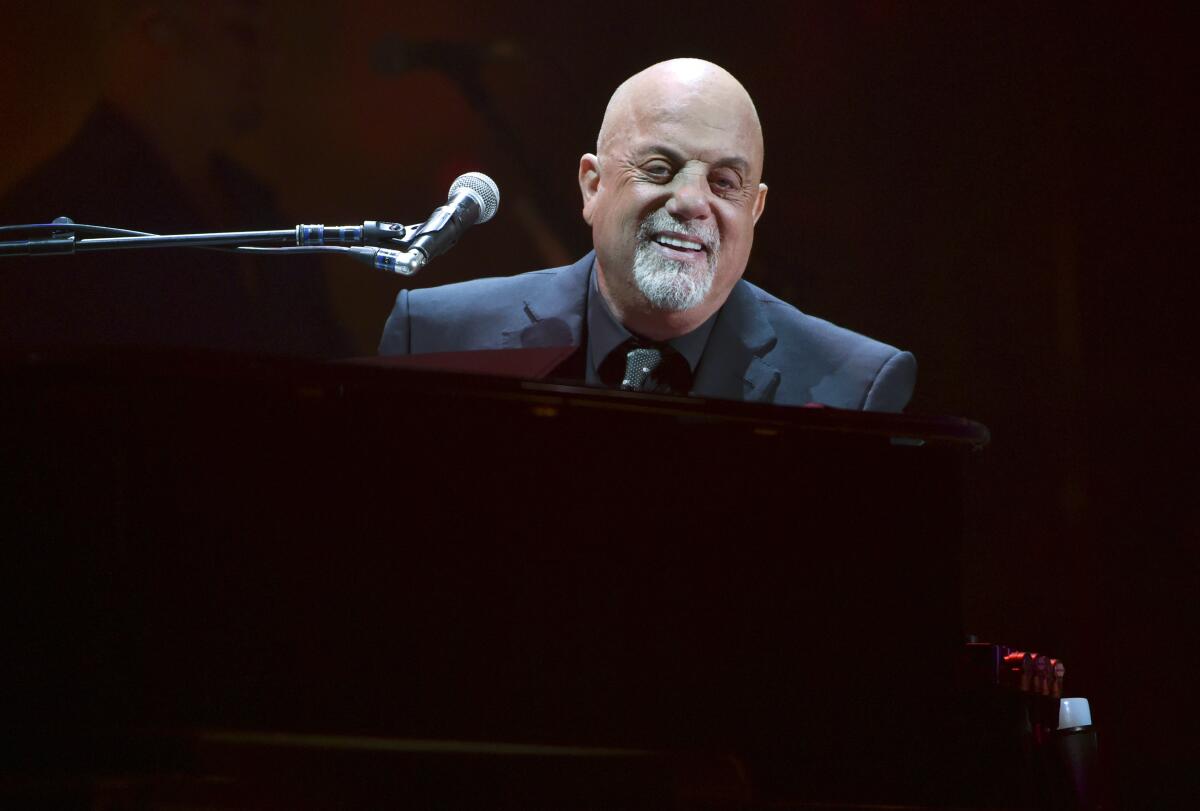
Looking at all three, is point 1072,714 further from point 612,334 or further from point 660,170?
point 660,170

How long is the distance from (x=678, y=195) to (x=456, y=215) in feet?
2.94

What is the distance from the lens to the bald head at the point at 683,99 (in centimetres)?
252

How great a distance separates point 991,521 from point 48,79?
2584 mm

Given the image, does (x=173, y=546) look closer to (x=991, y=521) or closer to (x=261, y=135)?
(x=261, y=135)

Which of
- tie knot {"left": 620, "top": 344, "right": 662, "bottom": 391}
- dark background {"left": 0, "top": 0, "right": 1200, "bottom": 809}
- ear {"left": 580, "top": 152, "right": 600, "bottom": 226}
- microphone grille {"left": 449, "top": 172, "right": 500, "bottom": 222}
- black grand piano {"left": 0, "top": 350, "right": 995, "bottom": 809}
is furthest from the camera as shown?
dark background {"left": 0, "top": 0, "right": 1200, "bottom": 809}

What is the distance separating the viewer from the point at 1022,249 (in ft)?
9.82

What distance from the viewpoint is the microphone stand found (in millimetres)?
1616

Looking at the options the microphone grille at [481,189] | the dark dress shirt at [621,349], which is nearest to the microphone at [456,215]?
the microphone grille at [481,189]

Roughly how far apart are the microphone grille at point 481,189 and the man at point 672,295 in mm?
649

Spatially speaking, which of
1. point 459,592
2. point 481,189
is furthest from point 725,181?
point 459,592

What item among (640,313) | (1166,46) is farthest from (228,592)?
(1166,46)

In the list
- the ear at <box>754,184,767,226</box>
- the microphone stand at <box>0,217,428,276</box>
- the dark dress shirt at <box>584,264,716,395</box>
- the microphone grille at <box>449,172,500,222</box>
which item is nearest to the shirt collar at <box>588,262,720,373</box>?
the dark dress shirt at <box>584,264,716,395</box>

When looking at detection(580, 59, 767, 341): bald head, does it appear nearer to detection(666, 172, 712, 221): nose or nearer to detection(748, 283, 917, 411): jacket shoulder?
detection(666, 172, 712, 221): nose

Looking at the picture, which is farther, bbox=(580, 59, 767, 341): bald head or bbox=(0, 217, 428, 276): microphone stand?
bbox=(580, 59, 767, 341): bald head
